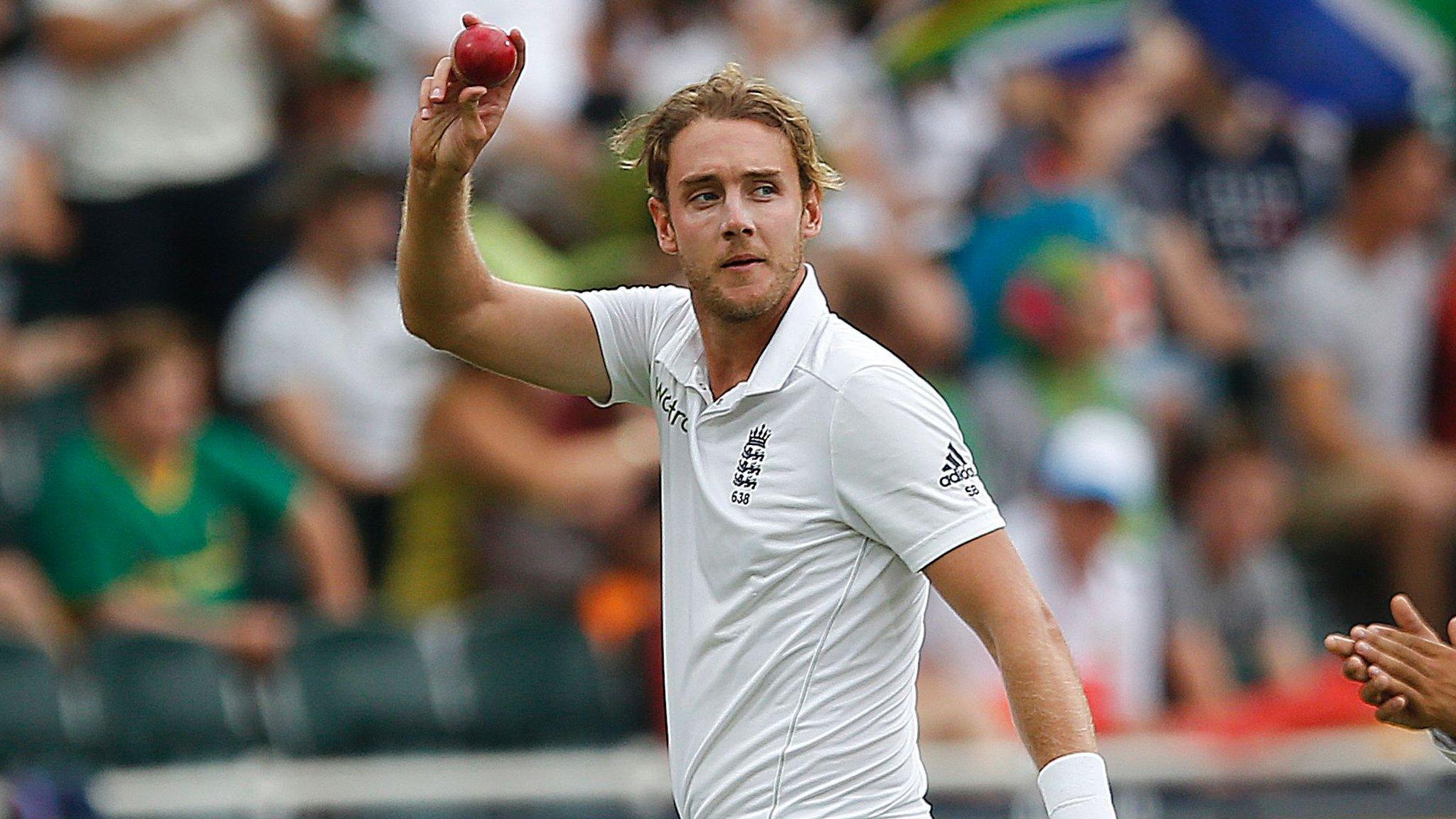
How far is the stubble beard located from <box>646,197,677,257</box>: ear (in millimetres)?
112

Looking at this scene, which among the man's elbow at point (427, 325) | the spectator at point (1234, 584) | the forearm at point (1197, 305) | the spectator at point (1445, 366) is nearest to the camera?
the man's elbow at point (427, 325)

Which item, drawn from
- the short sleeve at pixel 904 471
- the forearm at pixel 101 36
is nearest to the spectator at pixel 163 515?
the forearm at pixel 101 36

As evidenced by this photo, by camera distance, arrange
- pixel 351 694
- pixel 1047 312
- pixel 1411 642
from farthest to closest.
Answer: pixel 1047 312
pixel 351 694
pixel 1411 642

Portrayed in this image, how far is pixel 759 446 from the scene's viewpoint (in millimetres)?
4074

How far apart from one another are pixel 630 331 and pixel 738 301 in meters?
0.46

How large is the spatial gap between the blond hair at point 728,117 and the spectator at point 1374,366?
18.7ft

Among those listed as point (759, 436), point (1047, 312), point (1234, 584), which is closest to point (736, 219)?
point (759, 436)

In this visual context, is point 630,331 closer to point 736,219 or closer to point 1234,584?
point 736,219

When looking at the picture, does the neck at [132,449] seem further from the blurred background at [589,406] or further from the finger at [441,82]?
the finger at [441,82]

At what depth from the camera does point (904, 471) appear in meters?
3.90

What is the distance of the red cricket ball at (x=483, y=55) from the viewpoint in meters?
4.09

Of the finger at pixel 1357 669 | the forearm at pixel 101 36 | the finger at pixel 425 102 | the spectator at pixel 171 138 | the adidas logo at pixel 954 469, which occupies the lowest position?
the finger at pixel 1357 669

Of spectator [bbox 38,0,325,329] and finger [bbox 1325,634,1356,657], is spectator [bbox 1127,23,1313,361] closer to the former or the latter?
spectator [bbox 38,0,325,329]

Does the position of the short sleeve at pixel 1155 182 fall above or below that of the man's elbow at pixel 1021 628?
above
